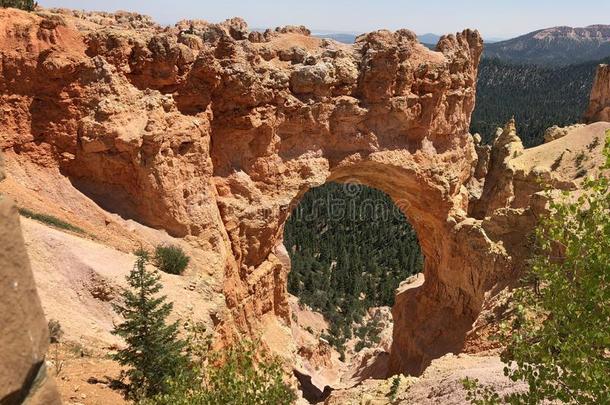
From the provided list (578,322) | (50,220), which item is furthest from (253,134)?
(578,322)

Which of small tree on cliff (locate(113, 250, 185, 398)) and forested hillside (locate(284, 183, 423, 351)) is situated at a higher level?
small tree on cliff (locate(113, 250, 185, 398))

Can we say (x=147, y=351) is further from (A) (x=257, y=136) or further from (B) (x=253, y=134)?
A: (A) (x=257, y=136)

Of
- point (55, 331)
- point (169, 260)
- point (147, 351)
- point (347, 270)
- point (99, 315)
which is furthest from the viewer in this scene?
point (347, 270)

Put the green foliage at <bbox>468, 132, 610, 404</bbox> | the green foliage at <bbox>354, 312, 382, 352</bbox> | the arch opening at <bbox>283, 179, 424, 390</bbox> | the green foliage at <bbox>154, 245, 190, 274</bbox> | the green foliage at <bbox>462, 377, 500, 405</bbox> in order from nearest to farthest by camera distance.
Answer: the green foliage at <bbox>468, 132, 610, 404</bbox> < the green foliage at <bbox>462, 377, 500, 405</bbox> < the green foliage at <bbox>154, 245, 190, 274</bbox> < the arch opening at <bbox>283, 179, 424, 390</bbox> < the green foliage at <bbox>354, 312, 382, 352</bbox>

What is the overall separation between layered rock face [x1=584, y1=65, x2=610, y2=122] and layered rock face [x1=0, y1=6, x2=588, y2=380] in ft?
128

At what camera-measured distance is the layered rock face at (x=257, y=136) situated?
22.2 m

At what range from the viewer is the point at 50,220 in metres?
19.8

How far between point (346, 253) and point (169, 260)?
182 ft

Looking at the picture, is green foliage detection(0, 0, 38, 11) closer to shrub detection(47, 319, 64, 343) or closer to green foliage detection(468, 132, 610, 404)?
shrub detection(47, 319, 64, 343)

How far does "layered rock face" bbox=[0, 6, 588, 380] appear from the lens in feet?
73.0

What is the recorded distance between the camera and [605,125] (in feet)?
151

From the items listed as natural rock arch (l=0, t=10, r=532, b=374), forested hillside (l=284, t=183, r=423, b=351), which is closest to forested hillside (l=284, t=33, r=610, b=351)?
forested hillside (l=284, t=183, r=423, b=351)

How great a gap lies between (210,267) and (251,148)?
23.8 ft

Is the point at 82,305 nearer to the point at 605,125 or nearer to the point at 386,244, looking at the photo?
the point at 605,125
